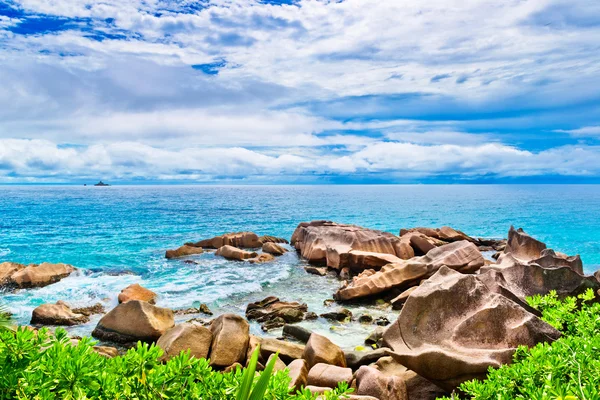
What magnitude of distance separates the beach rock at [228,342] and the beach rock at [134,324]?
272cm

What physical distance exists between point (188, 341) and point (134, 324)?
11.9 ft

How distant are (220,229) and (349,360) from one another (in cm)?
4405

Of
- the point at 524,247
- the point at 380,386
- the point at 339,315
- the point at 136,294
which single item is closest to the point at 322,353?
the point at 380,386

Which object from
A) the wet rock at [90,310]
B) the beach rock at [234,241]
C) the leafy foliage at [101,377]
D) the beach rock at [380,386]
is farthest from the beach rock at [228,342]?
the beach rock at [234,241]

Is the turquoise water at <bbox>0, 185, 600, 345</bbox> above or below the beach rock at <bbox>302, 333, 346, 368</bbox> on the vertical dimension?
below

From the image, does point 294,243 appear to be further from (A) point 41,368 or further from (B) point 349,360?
(A) point 41,368

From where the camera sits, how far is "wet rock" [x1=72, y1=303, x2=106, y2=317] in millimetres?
17653

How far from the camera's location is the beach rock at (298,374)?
9.49 meters

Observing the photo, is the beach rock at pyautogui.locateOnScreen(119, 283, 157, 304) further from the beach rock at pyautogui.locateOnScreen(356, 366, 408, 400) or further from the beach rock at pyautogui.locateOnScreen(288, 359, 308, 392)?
the beach rock at pyautogui.locateOnScreen(356, 366, 408, 400)

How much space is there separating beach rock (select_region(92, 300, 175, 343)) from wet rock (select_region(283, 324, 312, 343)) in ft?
13.2

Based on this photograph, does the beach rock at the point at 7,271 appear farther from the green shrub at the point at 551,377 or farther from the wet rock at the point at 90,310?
the green shrub at the point at 551,377

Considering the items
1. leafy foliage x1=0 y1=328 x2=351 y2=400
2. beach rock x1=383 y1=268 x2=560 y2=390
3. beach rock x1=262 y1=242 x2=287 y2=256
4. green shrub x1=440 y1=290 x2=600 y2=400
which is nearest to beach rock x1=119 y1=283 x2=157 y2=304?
beach rock x1=262 y1=242 x2=287 y2=256

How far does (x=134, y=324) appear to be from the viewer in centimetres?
1405

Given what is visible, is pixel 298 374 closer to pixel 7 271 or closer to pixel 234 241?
pixel 7 271
